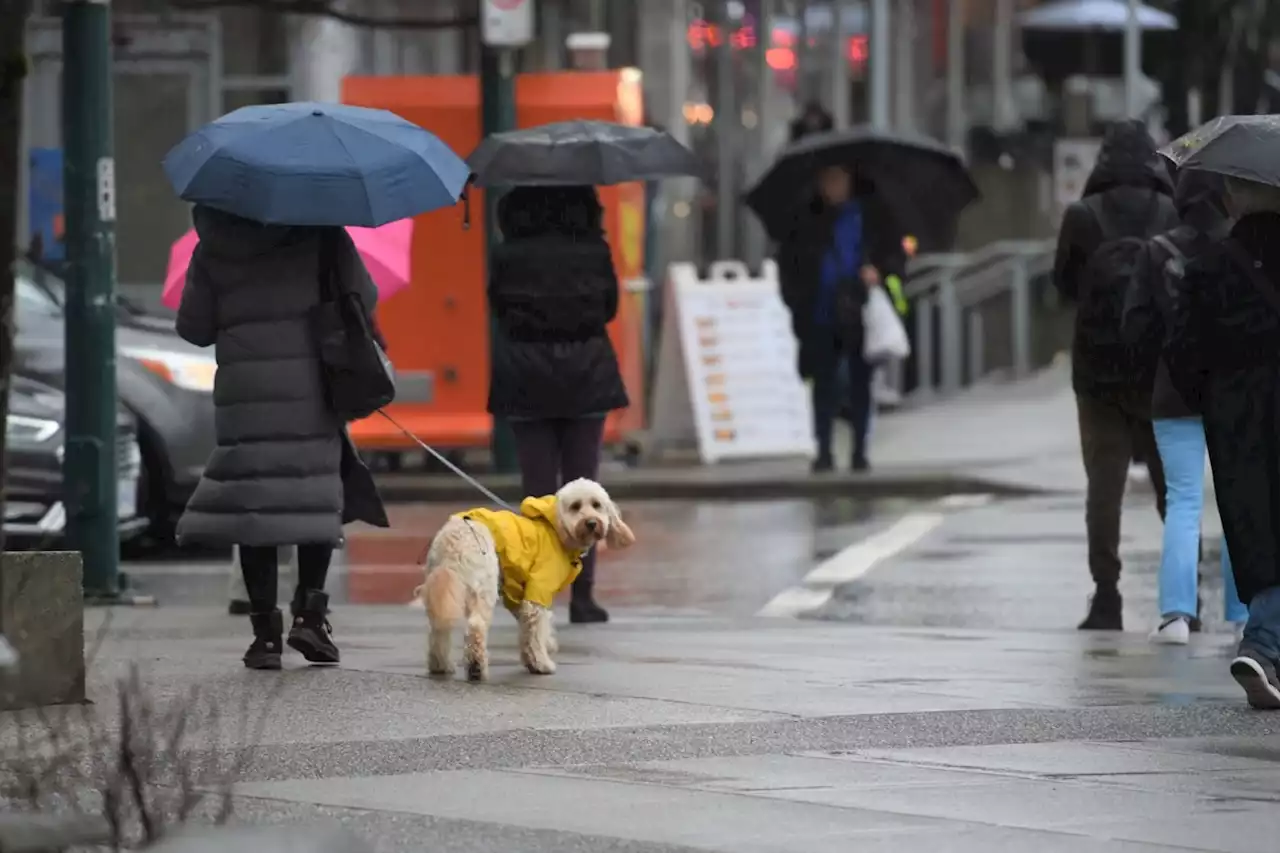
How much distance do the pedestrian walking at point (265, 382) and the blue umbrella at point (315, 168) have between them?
19 centimetres

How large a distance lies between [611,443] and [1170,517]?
9.37 metres

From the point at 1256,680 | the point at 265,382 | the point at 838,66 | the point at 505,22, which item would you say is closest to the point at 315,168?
the point at 265,382

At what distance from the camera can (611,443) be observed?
20.2m

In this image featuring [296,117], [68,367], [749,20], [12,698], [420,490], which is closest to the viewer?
[12,698]

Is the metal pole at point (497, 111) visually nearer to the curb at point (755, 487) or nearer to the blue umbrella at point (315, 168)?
the curb at point (755, 487)

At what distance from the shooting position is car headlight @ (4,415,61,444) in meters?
14.3

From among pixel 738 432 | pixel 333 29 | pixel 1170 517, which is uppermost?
pixel 333 29

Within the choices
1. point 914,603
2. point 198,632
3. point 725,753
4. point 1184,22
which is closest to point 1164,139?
point 1184,22

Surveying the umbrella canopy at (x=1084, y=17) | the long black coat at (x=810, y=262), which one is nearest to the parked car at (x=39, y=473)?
the long black coat at (x=810, y=262)

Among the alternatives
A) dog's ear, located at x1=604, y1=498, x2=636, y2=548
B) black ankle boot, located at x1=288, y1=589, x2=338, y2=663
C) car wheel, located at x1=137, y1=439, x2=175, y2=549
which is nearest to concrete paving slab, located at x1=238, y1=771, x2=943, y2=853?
dog's ear, located at x1=604, y1=498, x2=636, y2=548

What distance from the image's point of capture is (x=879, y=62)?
27.3 meters

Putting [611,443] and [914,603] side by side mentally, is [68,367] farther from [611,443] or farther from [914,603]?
[611,443]

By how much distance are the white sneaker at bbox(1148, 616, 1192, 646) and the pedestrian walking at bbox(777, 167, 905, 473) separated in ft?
26.7

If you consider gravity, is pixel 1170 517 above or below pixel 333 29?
below
